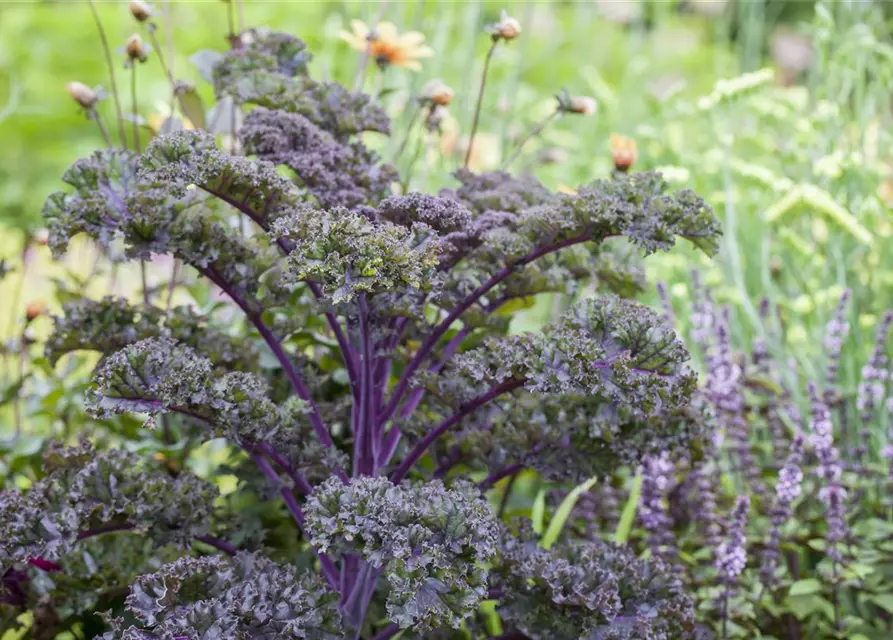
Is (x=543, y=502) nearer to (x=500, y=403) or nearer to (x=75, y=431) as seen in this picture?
(x=500, y=403)

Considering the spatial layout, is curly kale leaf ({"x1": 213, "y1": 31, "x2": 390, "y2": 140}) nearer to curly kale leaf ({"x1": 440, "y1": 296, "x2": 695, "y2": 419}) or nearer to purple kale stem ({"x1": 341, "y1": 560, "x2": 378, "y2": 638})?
curly kale leaf ({"x1": 440, "y1": 296, "x2": 695, "y2": 419})

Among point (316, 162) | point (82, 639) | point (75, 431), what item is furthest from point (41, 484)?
point (75, 431)

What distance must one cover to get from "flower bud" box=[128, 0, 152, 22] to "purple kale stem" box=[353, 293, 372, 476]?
760 millimetres

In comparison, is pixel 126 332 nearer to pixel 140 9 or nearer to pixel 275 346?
pixel 275 346

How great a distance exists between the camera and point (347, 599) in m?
1.40

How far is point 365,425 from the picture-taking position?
4.72 feet

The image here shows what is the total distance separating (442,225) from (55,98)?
5330 millimetres

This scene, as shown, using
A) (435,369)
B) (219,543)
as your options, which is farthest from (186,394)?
(435,369)

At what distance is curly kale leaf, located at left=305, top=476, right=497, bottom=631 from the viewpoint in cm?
108

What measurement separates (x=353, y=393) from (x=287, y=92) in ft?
1.69

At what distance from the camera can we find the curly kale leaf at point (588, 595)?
1.31 metres

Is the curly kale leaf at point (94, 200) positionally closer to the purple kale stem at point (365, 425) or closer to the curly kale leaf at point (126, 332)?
the curly kale leaf at point (126, 332)

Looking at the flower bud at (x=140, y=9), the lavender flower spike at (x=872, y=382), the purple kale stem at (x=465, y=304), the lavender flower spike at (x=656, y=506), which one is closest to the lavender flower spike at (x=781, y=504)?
the lavender flower spike at (x=656, y=506)

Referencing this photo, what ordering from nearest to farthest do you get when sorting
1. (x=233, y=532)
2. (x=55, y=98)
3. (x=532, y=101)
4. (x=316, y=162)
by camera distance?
(x=316, y=162) → (x=233, y=532) → (x=532, y=101) → (x=55, y=98)
